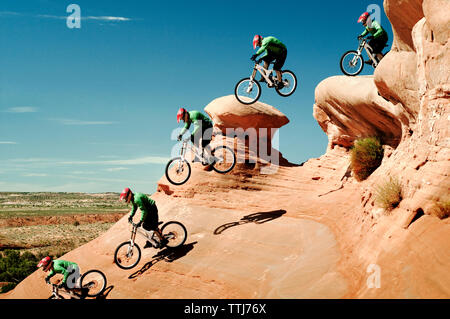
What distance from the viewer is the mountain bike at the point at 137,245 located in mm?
14945

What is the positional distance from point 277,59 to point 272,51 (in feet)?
1.56

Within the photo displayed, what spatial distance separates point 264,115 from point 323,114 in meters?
3.84

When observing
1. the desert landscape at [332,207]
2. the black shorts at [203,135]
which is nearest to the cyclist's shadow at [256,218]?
the desert landscape at [332,207]

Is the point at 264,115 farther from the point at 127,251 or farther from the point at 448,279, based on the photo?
the point at 448,279

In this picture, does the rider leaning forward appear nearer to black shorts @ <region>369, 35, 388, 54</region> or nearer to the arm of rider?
the arm of rider

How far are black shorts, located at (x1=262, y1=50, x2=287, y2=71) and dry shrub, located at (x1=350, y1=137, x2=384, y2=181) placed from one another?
578 cm

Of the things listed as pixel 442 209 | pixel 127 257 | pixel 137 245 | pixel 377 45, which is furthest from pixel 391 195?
pixel 127 257

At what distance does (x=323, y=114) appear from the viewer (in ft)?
78.8

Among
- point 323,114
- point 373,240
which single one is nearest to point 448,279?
point 373,240

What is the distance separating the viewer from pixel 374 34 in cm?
1686

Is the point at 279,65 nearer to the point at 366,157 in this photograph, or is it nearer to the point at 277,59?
the point at 277,59

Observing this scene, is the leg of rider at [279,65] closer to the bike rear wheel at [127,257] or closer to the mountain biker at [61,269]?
the bike rear wheel at [127,257]

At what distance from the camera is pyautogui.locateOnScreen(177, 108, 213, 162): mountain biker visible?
46.0 ft
